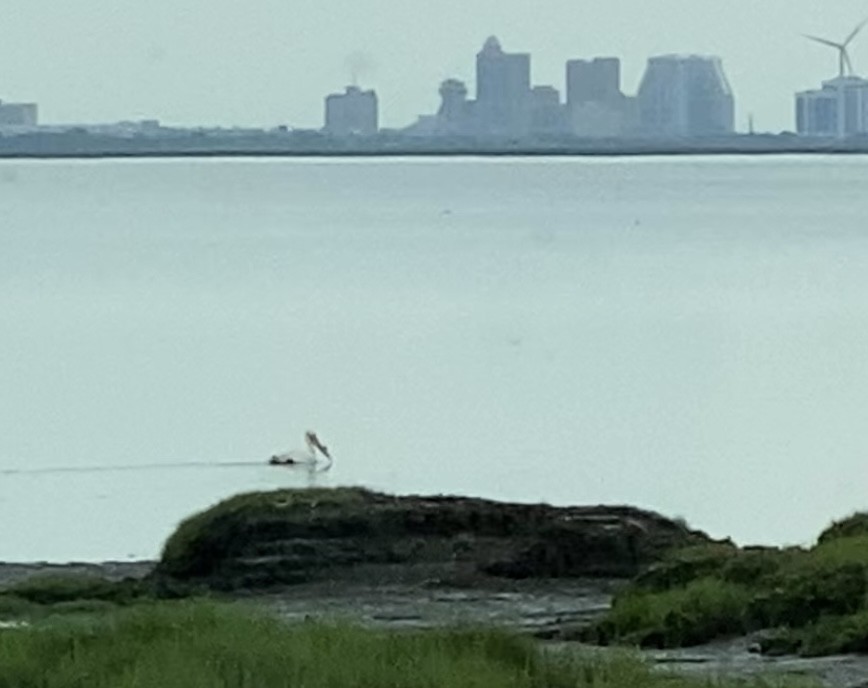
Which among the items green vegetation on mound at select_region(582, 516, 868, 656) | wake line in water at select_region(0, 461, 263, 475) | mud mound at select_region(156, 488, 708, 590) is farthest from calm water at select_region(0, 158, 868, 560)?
green vegetation on mound at select_region(582, 516, 868, 656)

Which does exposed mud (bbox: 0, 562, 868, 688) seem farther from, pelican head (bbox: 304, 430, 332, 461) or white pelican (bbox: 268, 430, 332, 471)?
pelican head (bbox: 304, 430, 332, 461)

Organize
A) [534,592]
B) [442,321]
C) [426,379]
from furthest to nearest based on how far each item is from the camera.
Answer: [442,321] → [426,379] → [534,592]

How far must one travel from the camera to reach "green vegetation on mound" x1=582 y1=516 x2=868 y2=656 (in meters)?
12.4

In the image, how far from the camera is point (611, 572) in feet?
61.7

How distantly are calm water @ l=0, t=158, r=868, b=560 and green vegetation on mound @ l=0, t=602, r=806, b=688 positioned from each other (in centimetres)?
1723

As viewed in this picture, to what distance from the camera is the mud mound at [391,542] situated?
1873 cm

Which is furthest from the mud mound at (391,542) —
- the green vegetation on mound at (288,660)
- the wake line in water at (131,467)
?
the wake line in water at (131,467)

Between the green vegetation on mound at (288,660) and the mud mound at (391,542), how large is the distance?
6764 millimetres

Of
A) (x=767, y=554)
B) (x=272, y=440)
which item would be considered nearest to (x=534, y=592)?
(x=767, y=554)

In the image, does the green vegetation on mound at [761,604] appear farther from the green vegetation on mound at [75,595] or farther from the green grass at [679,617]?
the green vegetation on mound at [75,595]

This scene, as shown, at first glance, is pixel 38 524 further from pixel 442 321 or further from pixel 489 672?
pixel 442 321

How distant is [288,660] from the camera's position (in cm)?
1034

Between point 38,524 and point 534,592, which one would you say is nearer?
point 534,592

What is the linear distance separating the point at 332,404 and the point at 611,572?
3161 centimetres
